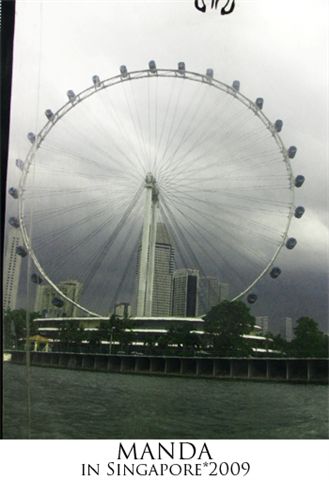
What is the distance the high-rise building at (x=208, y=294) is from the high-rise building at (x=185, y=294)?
43 millimetres

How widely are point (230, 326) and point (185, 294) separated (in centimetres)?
46

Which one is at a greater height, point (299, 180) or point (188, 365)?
point (299, 180)

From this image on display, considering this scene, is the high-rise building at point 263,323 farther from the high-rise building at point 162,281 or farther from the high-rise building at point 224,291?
the high-rise building at point 162,281

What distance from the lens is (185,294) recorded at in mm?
4453

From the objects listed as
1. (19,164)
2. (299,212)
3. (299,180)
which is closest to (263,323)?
(299,212)

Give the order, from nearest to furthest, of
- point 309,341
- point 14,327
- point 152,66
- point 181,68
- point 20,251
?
point 14,327 → point 20,251 → point 309,341 → point 181,68 → point 152,66

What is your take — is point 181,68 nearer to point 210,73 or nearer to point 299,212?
point 210,73

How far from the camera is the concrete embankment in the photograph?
4.30 meters

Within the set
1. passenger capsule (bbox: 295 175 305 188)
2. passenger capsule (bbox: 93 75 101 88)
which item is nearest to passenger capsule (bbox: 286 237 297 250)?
passenger capsule (bbox: 295 175 305 188)

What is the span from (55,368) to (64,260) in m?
1.00
